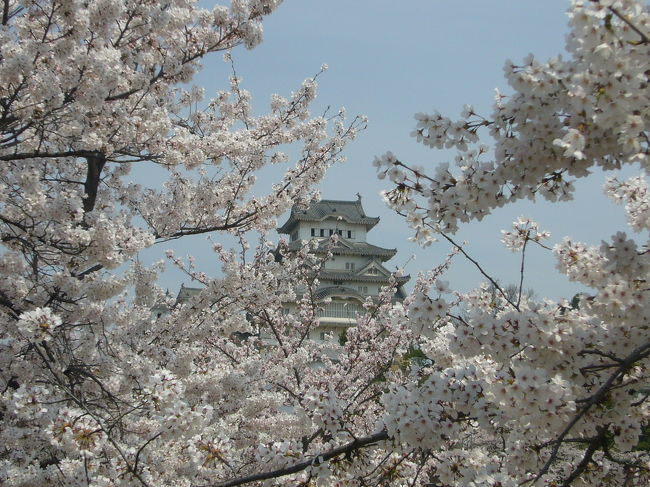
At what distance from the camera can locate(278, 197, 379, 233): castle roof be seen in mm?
43750

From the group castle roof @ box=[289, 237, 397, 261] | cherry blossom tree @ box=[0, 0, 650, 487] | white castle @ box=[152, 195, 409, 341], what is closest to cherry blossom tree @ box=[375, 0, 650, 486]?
cherry blossom tree @ box=[0, 0, 650, 487]

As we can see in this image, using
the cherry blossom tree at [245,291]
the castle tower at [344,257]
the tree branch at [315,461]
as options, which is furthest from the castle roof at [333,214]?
the tree branch at [315,461]

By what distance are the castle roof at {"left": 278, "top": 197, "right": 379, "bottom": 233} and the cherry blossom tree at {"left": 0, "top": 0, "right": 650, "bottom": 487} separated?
32.3m

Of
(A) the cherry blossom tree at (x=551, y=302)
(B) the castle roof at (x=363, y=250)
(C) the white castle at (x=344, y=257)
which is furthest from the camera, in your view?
(B) the castle roof at (x=363, y=250)

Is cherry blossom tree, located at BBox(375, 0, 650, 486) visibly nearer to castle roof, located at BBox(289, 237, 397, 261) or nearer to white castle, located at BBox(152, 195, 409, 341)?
white castle, located at BBox(152, 195, 409, 341)

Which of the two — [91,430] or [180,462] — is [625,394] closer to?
[91,430]

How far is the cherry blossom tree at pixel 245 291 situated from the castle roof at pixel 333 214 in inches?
1273

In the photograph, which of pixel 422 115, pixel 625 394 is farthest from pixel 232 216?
pixel 625 394

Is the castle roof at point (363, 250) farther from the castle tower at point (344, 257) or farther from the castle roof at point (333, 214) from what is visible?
the castle roof at point (333, 214)

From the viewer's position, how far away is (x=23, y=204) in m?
5.52

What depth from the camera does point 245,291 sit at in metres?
8.19

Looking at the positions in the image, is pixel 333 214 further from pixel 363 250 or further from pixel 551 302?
pixel 551 302

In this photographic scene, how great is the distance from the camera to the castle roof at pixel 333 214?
144 ft

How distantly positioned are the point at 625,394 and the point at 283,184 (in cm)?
616
